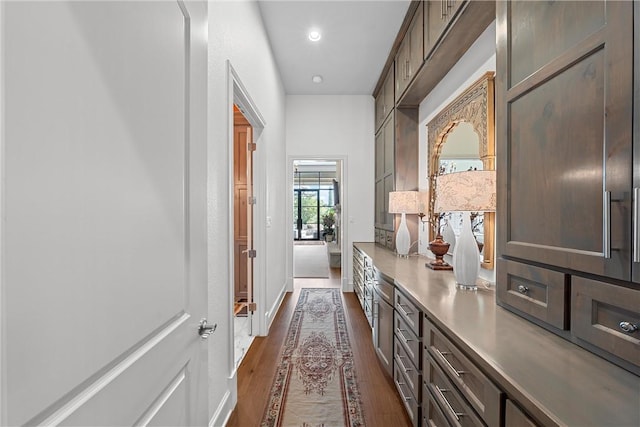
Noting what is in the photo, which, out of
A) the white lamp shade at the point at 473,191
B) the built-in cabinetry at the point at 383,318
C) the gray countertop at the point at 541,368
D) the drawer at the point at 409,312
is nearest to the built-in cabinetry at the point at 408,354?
the drawer at the point at 409,312

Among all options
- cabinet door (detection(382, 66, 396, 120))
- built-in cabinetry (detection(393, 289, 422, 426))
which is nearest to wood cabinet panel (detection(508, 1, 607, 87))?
built-in cabinetry (detection(393, 289, 422, 426))

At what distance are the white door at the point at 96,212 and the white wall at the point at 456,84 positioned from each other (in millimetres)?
1866

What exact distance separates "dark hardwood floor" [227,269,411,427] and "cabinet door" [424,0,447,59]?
8.04 ft

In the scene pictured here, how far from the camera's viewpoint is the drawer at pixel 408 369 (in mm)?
1650

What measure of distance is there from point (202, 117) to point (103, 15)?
49cm

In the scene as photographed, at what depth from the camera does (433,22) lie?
7.67ft

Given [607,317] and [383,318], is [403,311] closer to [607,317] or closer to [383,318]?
[383,318]

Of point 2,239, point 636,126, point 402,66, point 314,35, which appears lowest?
point 2,239

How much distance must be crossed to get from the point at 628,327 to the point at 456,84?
7.18ft

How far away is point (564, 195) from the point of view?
1057 millimetres

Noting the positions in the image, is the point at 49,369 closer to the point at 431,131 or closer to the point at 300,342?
the point at 300,342

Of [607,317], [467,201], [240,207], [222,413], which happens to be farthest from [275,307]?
[607,317]

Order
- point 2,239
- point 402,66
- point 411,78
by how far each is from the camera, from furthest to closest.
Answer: point 402,66, point 411,78, point 2,239

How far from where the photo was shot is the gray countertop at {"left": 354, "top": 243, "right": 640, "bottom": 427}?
2.34 ft
